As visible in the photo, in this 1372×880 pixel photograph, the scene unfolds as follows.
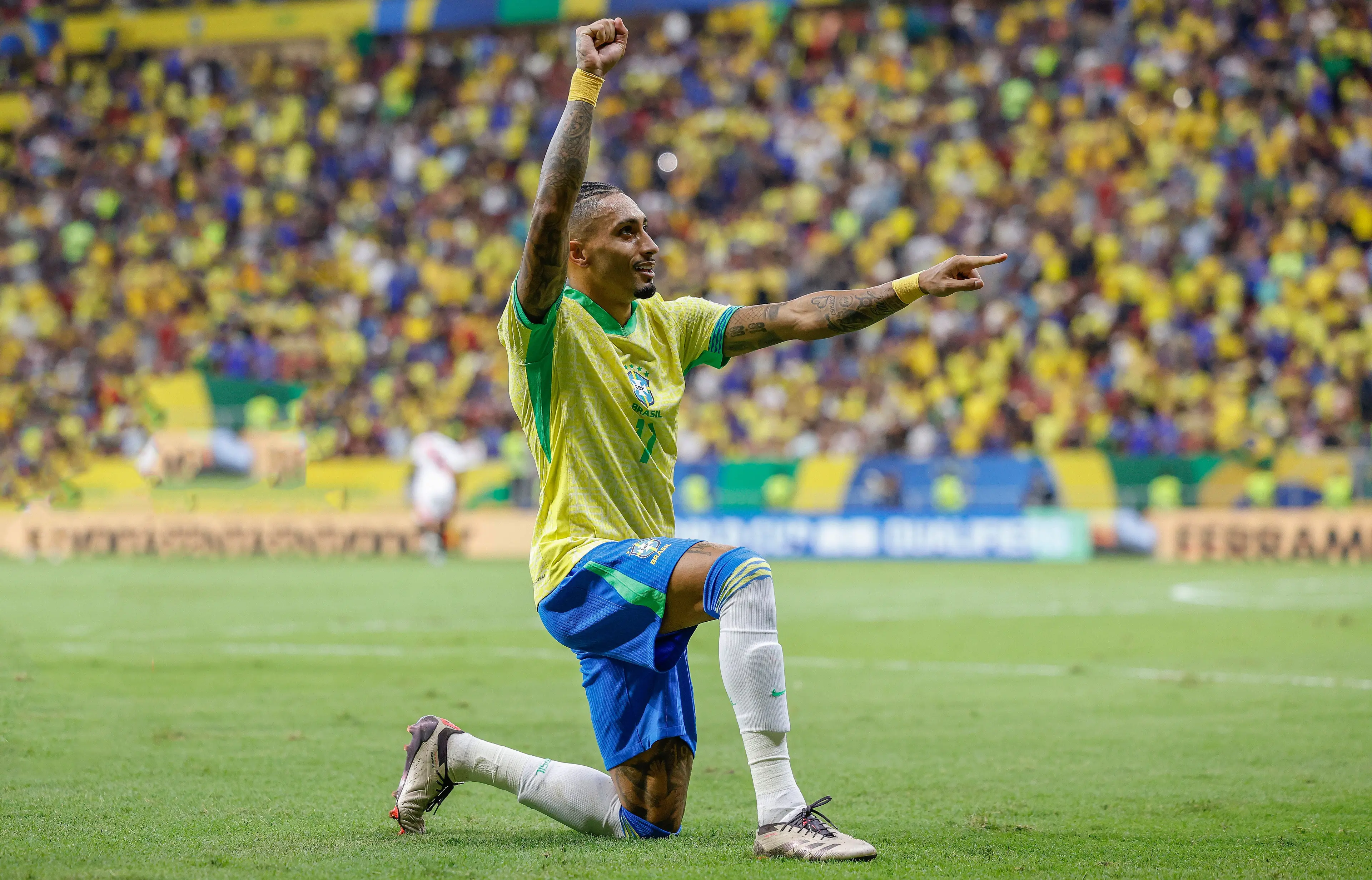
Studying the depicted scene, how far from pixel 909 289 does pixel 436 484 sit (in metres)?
17.7

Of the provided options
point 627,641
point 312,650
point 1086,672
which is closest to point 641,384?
point 627,641

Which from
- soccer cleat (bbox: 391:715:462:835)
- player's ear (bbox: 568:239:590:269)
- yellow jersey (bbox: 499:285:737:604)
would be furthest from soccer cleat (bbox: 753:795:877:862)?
player's ear (bbox: 568:239:590:269)

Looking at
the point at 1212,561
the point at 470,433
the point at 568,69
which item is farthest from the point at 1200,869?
the point at 568,69

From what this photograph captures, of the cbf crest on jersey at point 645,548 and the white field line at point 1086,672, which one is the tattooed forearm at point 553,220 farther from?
the white field line at point 1086,672

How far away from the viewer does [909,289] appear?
5184mm

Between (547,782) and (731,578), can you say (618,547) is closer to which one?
(731,578)

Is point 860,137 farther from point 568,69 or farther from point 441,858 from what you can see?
point 441,858

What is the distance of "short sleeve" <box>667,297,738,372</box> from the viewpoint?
17.9 feet

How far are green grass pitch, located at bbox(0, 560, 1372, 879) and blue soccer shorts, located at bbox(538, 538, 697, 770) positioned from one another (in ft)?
1.25

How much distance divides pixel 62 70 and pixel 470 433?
17279mm

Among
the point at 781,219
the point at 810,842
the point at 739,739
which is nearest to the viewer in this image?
the point at 810,842

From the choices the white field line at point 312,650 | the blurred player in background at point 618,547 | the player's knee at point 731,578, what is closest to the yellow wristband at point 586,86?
the blurred player in background at point 618,547

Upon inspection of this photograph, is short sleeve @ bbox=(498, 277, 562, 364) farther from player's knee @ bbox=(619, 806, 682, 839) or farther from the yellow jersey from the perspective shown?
player's knee @ bbox=(619, 806, 682, 839)

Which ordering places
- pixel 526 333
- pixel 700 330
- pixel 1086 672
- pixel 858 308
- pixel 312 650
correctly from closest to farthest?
1. pixel 526 333
2. pixel 858 308
3. pixel 700 330
4. pixel 1086 672
5. pixel 312 650
